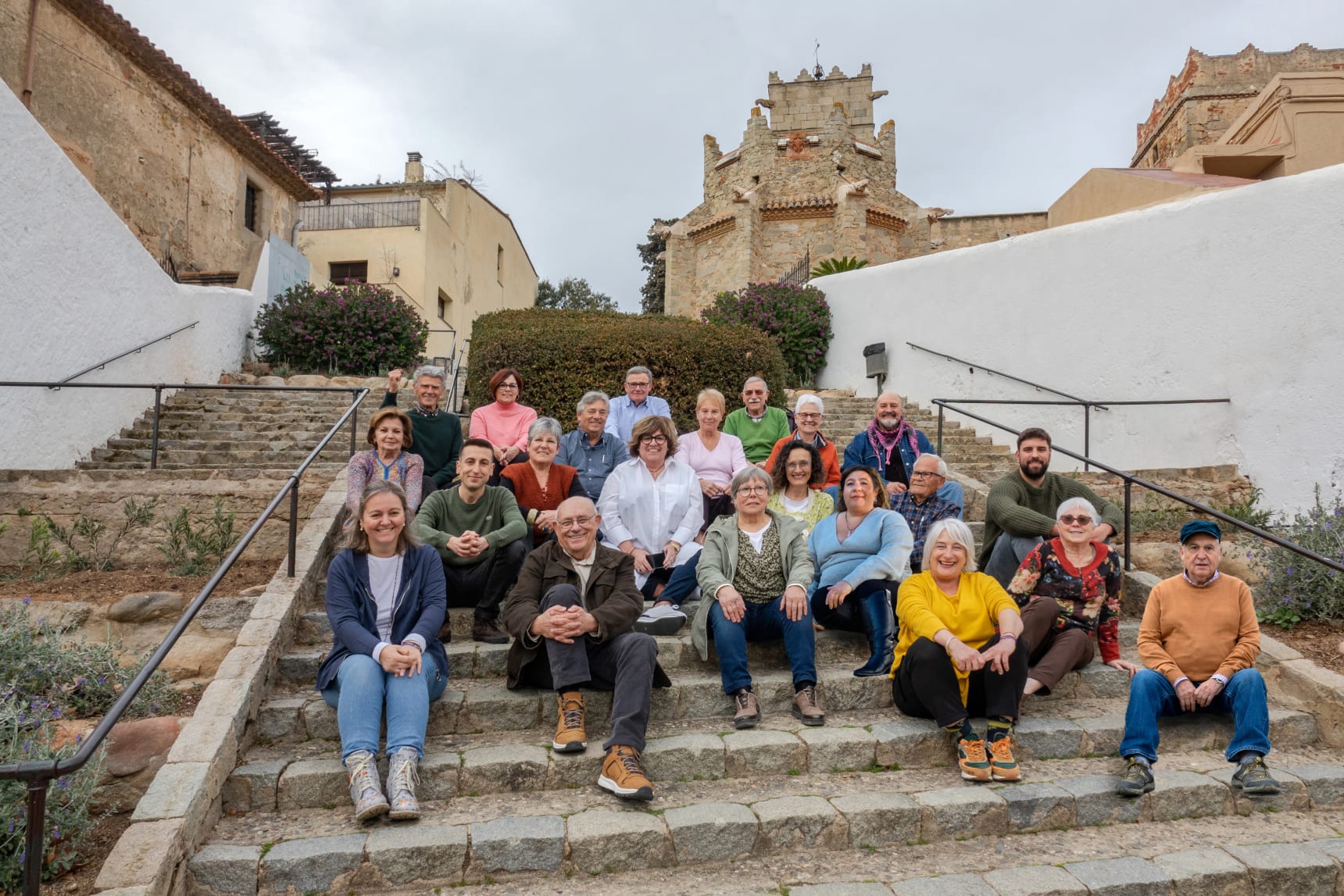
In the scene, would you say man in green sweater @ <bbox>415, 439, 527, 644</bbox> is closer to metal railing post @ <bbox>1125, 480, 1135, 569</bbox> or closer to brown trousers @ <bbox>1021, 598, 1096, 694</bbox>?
brown trousers @ <bbox>1021, 598, 1096, 694</bbox>

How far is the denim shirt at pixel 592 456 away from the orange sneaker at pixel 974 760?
2.68m

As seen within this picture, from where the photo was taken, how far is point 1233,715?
3.71 meters

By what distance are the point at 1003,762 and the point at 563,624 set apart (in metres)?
1.93

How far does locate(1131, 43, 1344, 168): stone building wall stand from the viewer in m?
13.5

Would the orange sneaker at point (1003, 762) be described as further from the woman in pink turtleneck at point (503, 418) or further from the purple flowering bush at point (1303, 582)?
the woman in pink turtleneck at point (503, 418)

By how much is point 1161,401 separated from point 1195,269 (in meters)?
1.16

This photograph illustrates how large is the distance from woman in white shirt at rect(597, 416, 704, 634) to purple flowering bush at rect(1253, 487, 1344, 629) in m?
3.44

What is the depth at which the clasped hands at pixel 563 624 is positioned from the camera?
3.57 metres

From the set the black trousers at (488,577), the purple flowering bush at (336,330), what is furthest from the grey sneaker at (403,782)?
the purple flowering bush at (336,330)

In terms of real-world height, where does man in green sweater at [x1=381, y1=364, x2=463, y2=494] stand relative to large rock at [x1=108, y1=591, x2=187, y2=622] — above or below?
above

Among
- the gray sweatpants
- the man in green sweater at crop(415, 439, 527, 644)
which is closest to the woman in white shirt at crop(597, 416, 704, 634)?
the man in green sweater at crop(415, 439, 527, 644)

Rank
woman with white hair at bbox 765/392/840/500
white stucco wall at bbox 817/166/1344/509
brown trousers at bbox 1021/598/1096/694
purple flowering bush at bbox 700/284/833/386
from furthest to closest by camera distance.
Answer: purple flowering bush at bbox 700/284/833/386 < white stucco wall at bbox 817/166/1344/509 < woman with white hair at bbox 765/392/840/500 < brown trousers at bbox 1021/598/1096/694

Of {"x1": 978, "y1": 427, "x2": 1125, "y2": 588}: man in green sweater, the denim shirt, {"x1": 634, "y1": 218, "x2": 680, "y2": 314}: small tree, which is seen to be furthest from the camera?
{"x1": 634, "y1": 218, "x2": 680, "y2": 314}: small tree

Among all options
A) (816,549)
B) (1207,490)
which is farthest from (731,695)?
(1207,490)
